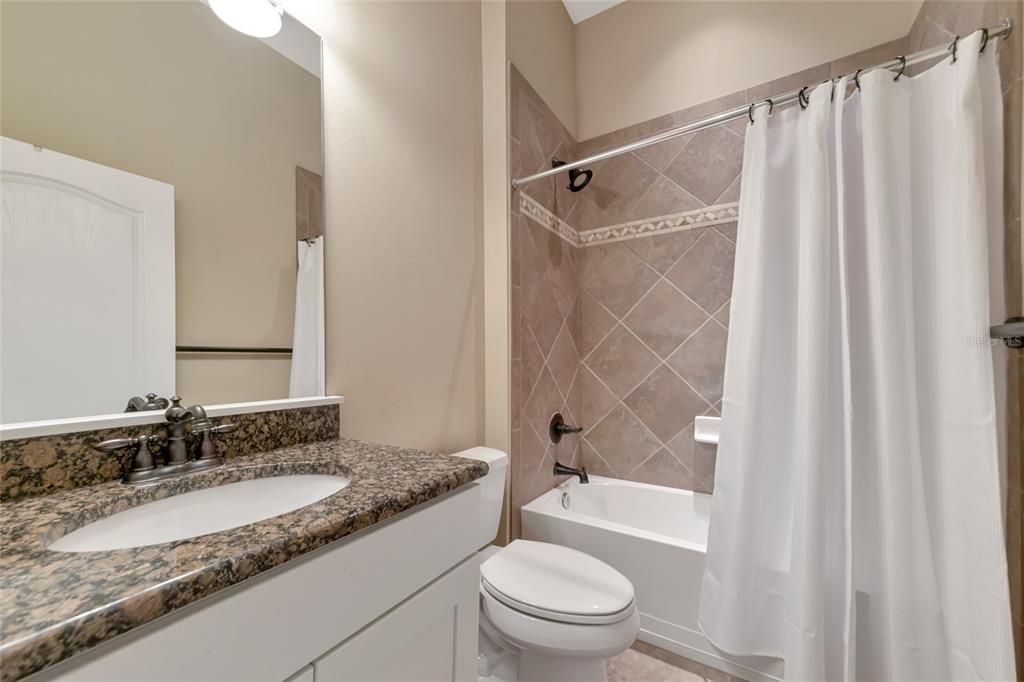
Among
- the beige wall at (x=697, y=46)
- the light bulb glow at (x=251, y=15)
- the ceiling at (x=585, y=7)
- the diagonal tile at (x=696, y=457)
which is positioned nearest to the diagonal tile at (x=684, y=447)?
the diagonal tile at (x=696, y=457)

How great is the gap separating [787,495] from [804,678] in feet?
1.61

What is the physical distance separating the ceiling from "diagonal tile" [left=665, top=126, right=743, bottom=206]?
0.95 meters

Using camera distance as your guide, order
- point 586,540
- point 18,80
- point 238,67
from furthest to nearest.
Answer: point 586,540 → point 238,67 → point 18,80

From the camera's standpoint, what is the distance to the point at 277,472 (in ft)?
2.71

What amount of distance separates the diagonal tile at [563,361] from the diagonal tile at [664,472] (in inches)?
22.1

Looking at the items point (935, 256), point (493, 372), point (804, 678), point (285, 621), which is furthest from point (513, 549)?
point (935, 256)

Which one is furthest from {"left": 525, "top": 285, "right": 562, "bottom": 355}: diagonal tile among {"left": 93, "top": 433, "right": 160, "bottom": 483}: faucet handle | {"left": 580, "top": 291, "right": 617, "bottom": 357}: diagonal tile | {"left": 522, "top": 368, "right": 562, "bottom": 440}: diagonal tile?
{"left": 93, "top": 433, "right": 160, "bottom": 483}: faucet handle

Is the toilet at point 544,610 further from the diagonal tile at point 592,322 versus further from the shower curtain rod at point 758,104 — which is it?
the shower curtain rod at point 758,104

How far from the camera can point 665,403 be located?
6.74 feet

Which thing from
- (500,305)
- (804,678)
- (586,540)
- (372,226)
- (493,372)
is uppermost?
(372,226)

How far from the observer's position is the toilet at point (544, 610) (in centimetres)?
108

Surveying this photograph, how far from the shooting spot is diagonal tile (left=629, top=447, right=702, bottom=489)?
200 centimetres

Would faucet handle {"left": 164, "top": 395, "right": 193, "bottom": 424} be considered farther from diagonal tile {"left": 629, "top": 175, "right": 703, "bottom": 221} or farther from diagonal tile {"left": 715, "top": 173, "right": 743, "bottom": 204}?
diagonal tile {"left": 715, "top": 173, "right": 743, "bottom": 204}

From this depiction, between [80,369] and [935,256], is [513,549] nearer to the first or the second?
[80,369]
